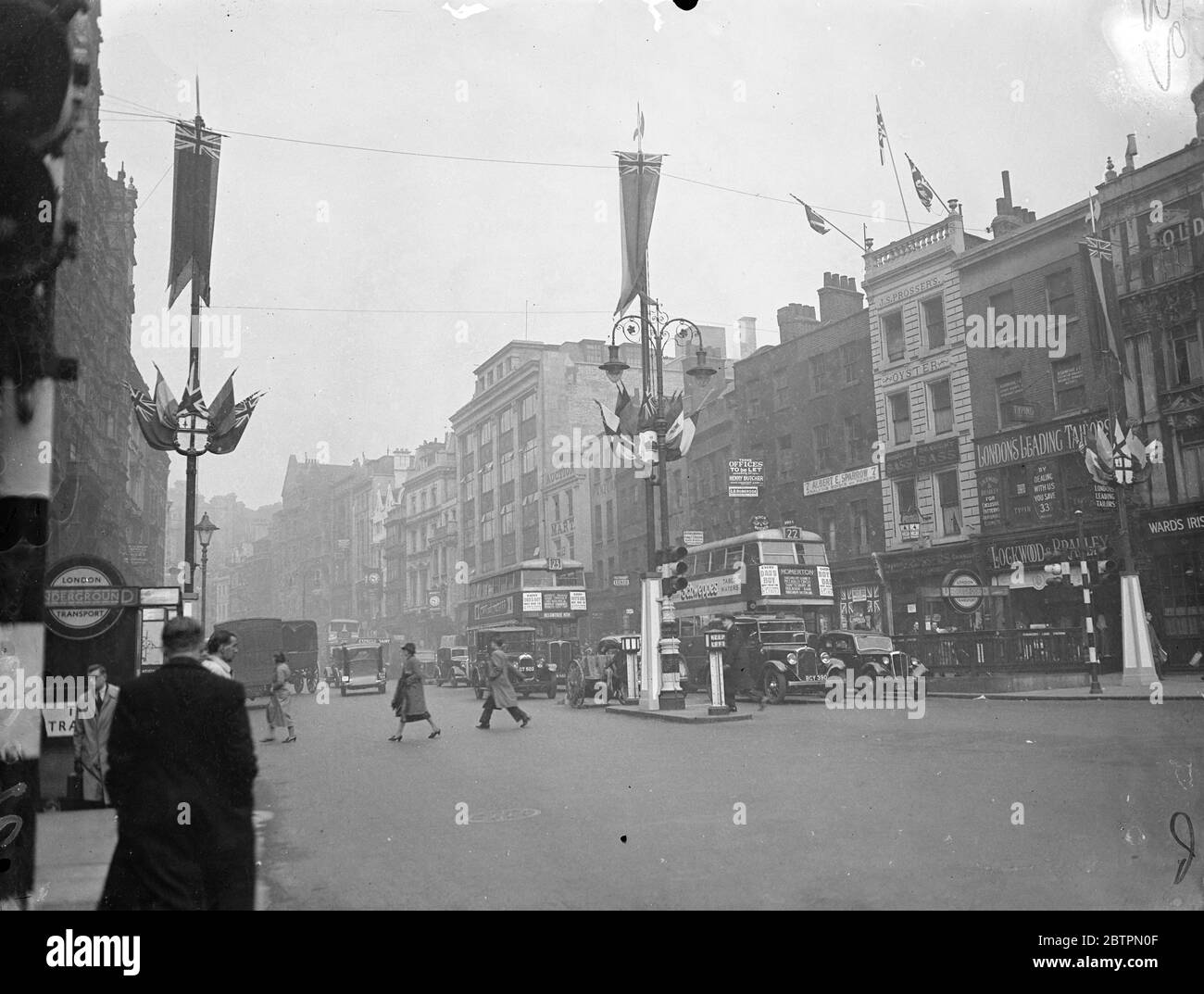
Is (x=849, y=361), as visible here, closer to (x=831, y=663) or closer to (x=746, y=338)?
(x=746, y=338)

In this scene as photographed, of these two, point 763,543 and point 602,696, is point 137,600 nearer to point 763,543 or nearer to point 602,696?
point 602,696

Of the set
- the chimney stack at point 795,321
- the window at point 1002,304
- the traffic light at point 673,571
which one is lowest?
the traffic light at point 673,571

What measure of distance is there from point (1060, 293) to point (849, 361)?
7967 millimetres

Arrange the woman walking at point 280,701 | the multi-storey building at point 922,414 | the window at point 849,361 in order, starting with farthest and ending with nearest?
the window at point 849,361 < the multi-storey building at point 922,414 < the woman walking at point 280,701

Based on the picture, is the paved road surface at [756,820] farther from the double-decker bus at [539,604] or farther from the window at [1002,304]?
the window at [1002,304]

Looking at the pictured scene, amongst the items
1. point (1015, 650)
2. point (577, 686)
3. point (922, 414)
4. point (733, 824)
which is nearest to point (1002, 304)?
point (922, 414)

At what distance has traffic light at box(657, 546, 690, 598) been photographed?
17.8m

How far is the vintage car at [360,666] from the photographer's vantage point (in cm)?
2628

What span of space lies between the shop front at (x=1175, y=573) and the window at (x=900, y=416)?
31.2ft

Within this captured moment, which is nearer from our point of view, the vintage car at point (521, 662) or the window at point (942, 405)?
the vintage car at point (521, 662)

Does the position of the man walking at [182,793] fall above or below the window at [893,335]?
below

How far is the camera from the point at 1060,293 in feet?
95.2

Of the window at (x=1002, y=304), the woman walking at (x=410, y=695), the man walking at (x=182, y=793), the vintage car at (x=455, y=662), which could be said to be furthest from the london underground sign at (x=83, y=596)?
the window at (x=1002, y=304)

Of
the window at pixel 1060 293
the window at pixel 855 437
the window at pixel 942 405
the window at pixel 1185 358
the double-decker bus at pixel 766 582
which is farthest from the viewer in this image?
the window at pixel 855 437
